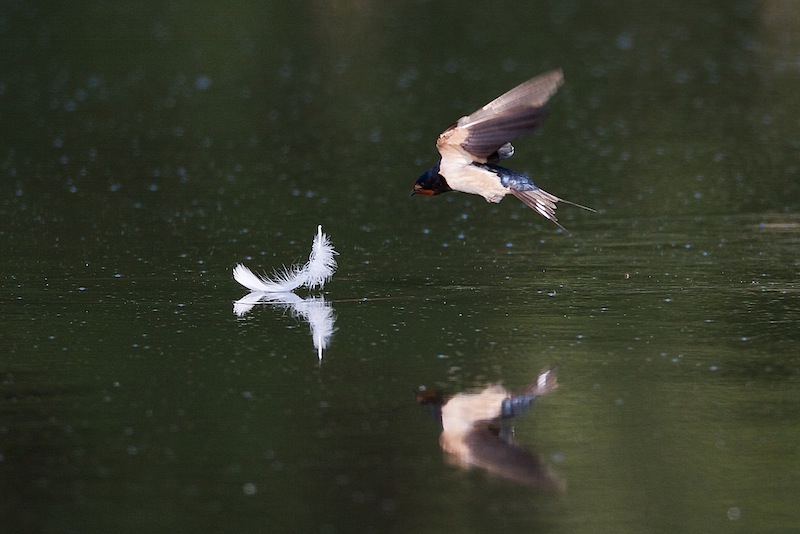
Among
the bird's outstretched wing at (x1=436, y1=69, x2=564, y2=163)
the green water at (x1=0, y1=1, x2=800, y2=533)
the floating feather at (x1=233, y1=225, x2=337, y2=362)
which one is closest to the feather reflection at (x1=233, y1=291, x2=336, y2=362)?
the floating feather at (x1=233, y1=225, x2=337, y2=362)

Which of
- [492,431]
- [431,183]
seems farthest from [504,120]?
[492,431]

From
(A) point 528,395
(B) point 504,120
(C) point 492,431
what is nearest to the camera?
(C) point 492,431

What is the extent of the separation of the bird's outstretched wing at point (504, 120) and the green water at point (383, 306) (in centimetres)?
109

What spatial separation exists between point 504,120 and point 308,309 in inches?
71.1

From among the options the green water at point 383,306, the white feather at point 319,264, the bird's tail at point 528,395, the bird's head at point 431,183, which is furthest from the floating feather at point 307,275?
the bird's tail at point 528,395

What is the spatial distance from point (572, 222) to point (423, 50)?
14.8 metres

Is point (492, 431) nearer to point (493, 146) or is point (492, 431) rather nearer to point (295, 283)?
point (493, 146)

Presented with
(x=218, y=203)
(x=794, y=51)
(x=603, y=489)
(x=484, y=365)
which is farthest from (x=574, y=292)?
(x=794, y=51)

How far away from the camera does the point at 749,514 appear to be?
21.0ft

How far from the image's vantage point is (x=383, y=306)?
10.4 m

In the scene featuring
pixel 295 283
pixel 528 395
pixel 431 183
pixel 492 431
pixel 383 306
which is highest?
pixel 431 183

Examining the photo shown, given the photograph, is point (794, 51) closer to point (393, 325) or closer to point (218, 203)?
point (218, 203)

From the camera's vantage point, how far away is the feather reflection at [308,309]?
9.58 metres

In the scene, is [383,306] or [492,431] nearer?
[492,431]
